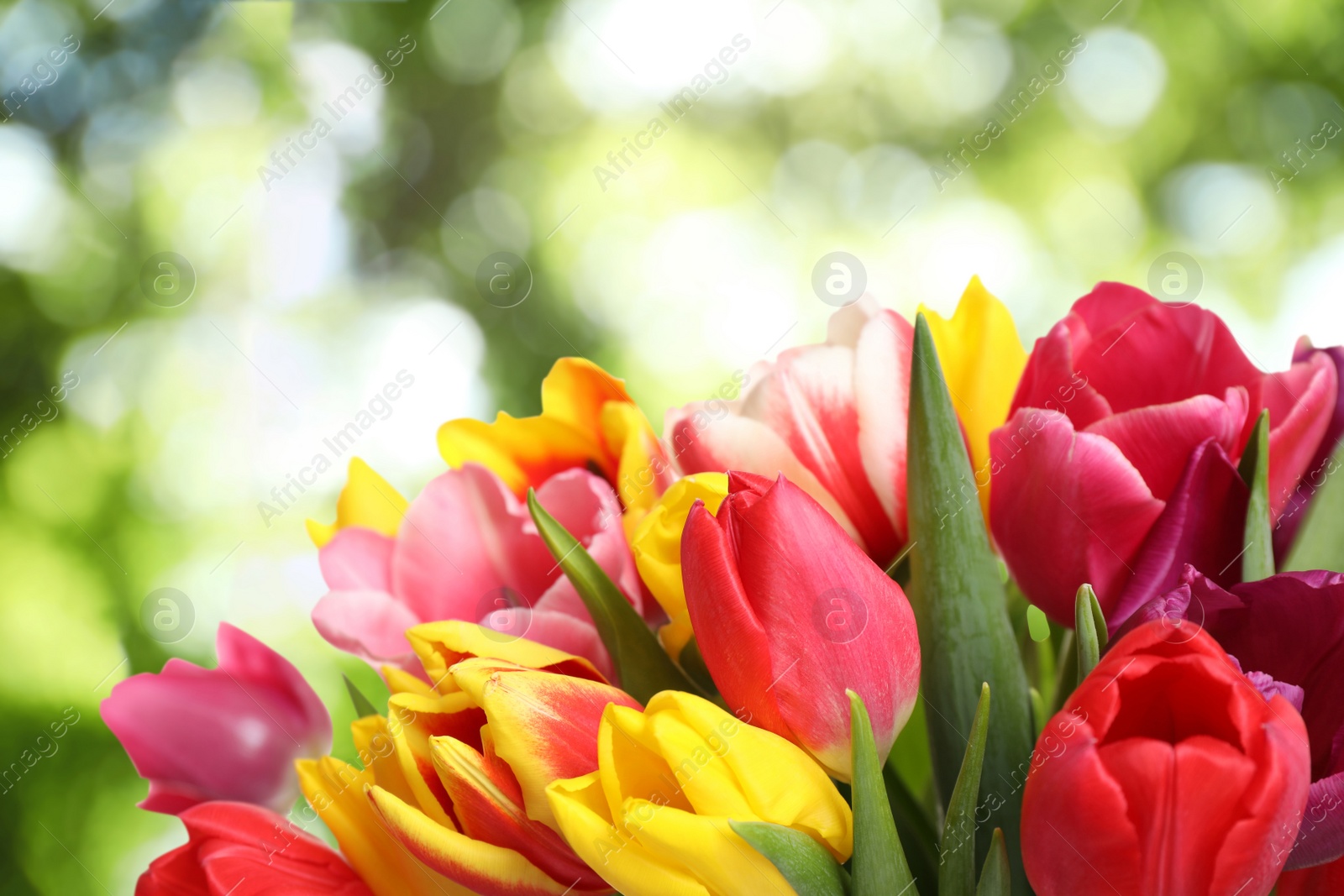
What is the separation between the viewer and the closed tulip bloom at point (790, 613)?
0.57 feet

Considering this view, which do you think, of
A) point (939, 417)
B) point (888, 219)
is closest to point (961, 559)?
point (939, 417)

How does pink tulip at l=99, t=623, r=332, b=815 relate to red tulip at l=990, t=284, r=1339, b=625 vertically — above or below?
above

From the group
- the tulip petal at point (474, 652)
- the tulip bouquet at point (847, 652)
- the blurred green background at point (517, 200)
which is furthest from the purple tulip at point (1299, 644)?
the blurred green background at point (517, 200)

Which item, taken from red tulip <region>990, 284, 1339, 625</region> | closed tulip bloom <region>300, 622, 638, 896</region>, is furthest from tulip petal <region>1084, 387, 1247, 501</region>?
closed tulip bloom <region>300, 622, 638, 896</region>

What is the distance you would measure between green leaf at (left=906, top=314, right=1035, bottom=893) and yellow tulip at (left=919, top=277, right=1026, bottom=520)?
0.04 m

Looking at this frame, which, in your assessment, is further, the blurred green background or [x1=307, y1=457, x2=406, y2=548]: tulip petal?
the blurred green background

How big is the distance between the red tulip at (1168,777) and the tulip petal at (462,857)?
85 mm

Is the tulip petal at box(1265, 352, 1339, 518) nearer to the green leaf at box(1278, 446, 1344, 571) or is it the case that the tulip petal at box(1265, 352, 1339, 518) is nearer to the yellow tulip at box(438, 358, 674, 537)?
the green leaf at box(1278, 446, 1344, 571)

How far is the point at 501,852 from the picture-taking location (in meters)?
0.18

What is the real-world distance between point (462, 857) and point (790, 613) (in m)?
0.07

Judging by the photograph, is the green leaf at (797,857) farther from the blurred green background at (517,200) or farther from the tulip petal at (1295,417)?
the blurred green background at (517,200)

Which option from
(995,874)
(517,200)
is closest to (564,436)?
(995,874)

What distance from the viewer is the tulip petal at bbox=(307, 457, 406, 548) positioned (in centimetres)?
27

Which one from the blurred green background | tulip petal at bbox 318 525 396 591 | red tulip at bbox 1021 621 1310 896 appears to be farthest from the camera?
the blurred green background
